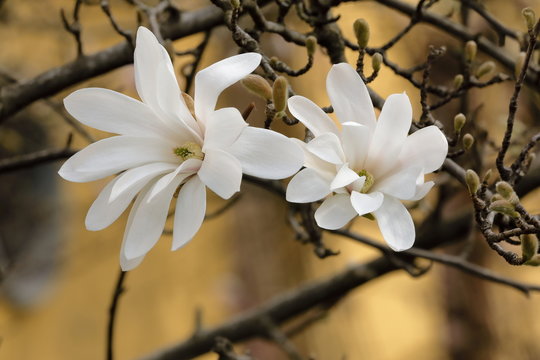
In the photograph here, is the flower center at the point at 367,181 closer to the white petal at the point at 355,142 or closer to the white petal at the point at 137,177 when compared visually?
the white petal at the point at 355,142

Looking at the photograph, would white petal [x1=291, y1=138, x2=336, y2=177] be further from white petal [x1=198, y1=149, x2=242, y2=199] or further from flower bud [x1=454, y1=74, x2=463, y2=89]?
flower bud [x1=454, y1=74, x2=463, y2=89]

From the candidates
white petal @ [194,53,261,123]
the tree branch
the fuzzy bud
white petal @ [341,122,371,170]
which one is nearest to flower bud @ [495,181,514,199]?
the fuzzy bud

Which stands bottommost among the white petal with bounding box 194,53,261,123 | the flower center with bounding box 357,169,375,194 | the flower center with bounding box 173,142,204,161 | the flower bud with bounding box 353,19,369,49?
the flower center with bounding box 173,142,204,161

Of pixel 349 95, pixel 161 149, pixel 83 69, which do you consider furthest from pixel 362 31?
pixel 83 69

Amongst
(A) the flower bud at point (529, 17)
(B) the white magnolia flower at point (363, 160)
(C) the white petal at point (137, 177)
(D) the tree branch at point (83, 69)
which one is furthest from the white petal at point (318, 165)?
(D) the tree branch at point (83, 69)

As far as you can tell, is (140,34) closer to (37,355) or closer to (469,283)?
(37,355)

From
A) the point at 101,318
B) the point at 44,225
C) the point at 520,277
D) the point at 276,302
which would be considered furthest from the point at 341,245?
the point at 276,302
